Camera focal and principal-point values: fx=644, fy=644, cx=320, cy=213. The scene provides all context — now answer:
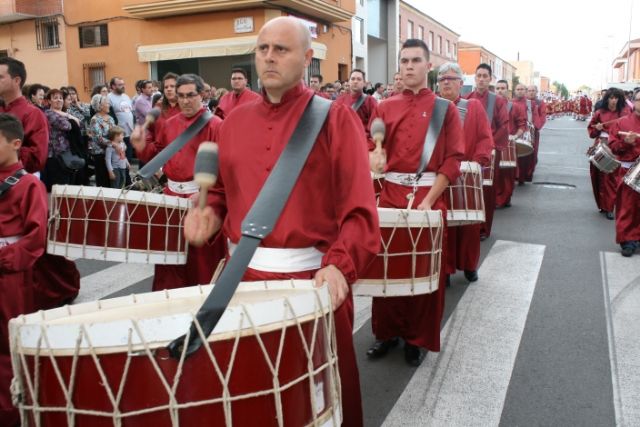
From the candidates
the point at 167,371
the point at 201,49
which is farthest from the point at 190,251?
the point at 201,49

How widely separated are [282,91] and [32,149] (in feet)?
10.2

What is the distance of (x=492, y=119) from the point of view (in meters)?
8.55

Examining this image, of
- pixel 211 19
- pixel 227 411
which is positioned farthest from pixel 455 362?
pixel 211 19

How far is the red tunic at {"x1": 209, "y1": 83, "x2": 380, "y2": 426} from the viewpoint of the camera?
2420 mm

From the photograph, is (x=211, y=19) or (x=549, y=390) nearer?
(x=549, y=390)

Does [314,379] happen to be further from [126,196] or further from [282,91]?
[126,196]

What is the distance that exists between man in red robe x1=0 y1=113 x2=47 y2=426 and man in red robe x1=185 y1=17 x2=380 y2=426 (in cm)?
141

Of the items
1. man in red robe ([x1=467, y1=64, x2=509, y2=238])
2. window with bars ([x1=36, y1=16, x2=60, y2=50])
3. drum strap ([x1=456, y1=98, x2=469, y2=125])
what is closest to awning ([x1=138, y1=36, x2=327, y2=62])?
window with bars ([x1=36, y1=16, x2=60, y2=50])

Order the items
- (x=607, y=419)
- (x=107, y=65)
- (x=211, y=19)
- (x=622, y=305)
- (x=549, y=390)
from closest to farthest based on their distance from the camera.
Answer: (x=607, y=419)
(x=549, y=390)
(x=622, y=305)
(x=211, y=19)
(x=107, y=65)

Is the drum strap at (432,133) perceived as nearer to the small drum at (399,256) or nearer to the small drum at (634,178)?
the small drum at (399,256)

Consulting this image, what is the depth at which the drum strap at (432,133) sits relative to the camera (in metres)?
4.34

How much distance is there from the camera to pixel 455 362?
4383 millimetres

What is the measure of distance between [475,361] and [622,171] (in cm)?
468

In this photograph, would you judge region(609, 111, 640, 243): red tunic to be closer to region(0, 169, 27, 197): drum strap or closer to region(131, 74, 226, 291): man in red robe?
region(131, 74, 226, 291): man in red robe
